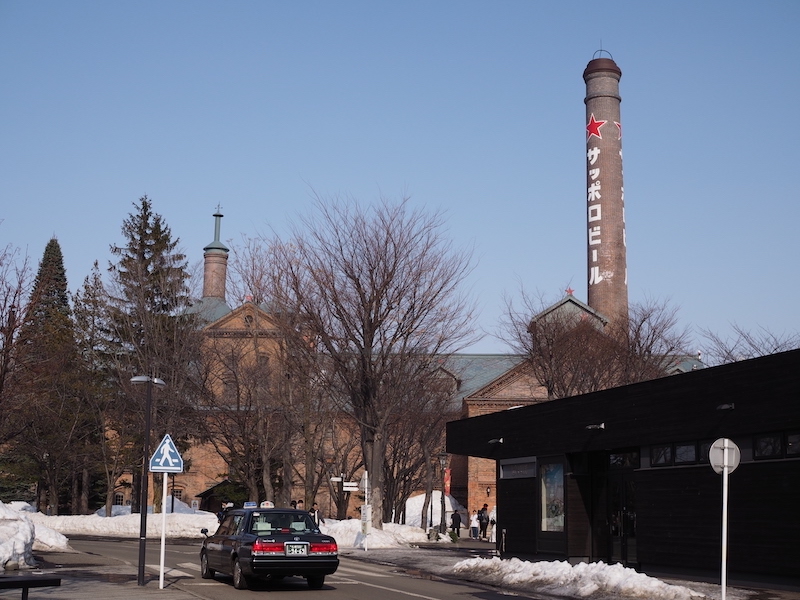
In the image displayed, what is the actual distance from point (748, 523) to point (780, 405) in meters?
2.65

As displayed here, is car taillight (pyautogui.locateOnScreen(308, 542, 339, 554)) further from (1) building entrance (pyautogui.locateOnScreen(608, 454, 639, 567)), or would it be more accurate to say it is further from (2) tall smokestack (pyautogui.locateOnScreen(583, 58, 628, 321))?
(2) tall smokestack (pyautogui.locateOnScreen(583, 58, 628, 321))

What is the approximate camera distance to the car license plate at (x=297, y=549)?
1745 cm

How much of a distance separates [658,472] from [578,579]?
3785 millimetres

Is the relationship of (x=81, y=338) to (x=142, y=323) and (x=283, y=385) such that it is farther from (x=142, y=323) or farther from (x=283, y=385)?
(x=283, y=385)

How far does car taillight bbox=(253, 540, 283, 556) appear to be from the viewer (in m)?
17.3

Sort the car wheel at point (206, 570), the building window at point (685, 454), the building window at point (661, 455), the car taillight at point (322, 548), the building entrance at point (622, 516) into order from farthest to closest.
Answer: the building entrance at point (622, 516), the building window at point (661, 455), the building window at point (685, 454), the car wheel at point (206, 570), the car taillight at point (322, 548)

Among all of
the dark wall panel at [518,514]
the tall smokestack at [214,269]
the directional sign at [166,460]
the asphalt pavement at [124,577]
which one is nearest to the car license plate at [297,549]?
the asphalt pavement at [124,577]

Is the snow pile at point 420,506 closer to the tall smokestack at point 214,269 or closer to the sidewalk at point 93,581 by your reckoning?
the tall smokestack at point 214,269

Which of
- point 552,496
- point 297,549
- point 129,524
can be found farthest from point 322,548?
point 129,524

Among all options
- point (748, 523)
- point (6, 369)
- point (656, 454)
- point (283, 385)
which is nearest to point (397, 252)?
point (283, 385)

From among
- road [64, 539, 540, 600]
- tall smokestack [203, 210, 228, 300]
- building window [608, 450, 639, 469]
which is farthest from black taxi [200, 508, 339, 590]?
tall smokestack [203, 210, 228, 300]

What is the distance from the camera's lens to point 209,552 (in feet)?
65.4

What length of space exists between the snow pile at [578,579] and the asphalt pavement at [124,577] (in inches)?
32.9

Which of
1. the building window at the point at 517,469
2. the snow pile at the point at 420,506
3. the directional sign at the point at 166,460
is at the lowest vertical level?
the snow pile at the point at 420,506
